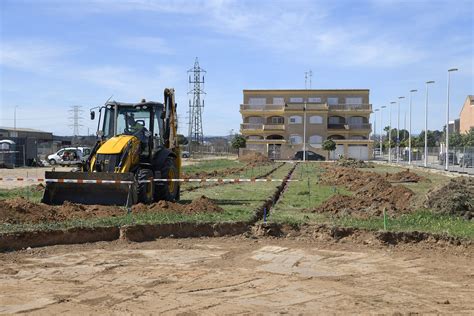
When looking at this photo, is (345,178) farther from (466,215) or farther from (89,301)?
(89,301)

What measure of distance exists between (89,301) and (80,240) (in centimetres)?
480

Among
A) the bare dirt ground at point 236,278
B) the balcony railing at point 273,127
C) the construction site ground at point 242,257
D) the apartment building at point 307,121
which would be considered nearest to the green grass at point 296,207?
the construction site ground at point 242,257

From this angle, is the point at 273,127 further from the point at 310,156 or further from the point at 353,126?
the point at 353,126

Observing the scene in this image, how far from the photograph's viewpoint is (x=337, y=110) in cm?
9288

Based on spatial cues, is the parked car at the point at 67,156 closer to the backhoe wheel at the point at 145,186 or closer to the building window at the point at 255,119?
the backhoe wheel at the point at 145,186

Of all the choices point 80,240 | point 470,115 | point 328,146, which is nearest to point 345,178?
point 80,240

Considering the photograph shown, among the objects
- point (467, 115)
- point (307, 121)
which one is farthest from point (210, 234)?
point (467, 115)

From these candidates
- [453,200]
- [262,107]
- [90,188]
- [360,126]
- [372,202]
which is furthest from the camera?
[262,107]

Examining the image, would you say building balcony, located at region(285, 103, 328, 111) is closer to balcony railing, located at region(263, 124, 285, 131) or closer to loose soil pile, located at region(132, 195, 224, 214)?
balcony railing, located at region(263, 124, 285, 131)

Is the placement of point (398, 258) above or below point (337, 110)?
below

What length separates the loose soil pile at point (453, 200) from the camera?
46.3ft

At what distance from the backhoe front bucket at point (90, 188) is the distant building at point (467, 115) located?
93596 mm

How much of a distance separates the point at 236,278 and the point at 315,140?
8266 cm

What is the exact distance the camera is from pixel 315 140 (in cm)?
9000
